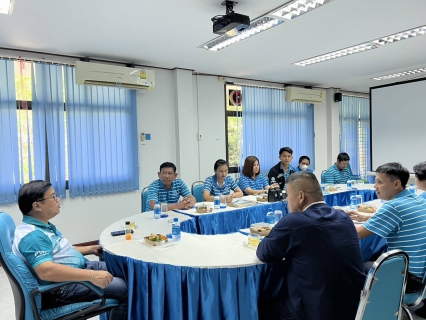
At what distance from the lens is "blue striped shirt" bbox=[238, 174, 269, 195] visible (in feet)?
14.6

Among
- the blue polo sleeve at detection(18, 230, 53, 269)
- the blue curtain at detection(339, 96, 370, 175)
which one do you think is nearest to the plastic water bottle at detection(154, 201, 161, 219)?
the blue polo sleeve at detection(18, 230, 53, 269)

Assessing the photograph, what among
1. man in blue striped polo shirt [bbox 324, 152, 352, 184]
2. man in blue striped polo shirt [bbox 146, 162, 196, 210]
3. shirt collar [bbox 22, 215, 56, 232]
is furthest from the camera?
man in blue striped polo shirt [bbox 324, 152, 352, 184]

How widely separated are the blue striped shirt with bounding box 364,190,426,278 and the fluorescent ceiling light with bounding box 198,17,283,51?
2.10 m

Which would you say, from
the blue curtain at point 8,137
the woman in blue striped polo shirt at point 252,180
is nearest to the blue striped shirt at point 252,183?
the woman in blue striped polo shirt at point 252,180

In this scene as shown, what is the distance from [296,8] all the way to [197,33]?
1.14 m

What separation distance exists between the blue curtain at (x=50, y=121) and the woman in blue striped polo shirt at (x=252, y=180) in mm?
2545

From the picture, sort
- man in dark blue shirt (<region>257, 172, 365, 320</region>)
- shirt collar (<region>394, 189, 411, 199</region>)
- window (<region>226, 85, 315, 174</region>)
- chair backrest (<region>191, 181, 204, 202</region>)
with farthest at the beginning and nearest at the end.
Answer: window (<region>226, 85, 315, 174</region>)
chair backrest (<region>191, 181, 204, 202</region>)
shirt collar (<region>394, 189, 411, 199</region>)
man in dark blue shirt (<region>257, 172, 365, 320</region>)

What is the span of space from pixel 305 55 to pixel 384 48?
1.08 meters

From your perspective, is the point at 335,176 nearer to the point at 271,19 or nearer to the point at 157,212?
the point at 271,19

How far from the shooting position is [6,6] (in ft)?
8.89

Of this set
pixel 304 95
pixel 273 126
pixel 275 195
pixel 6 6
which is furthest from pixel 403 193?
pixel 304 95

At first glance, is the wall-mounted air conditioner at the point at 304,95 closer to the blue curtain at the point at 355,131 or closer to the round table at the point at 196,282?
Answer: the blue curtain at the point at 355,131

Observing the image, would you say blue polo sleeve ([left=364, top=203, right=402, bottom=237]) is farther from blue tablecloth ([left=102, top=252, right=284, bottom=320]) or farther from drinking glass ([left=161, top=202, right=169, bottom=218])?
drinking glass ([left=161, top=202, right=169, bottom=218])

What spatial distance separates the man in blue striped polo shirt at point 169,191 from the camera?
11.1ft
